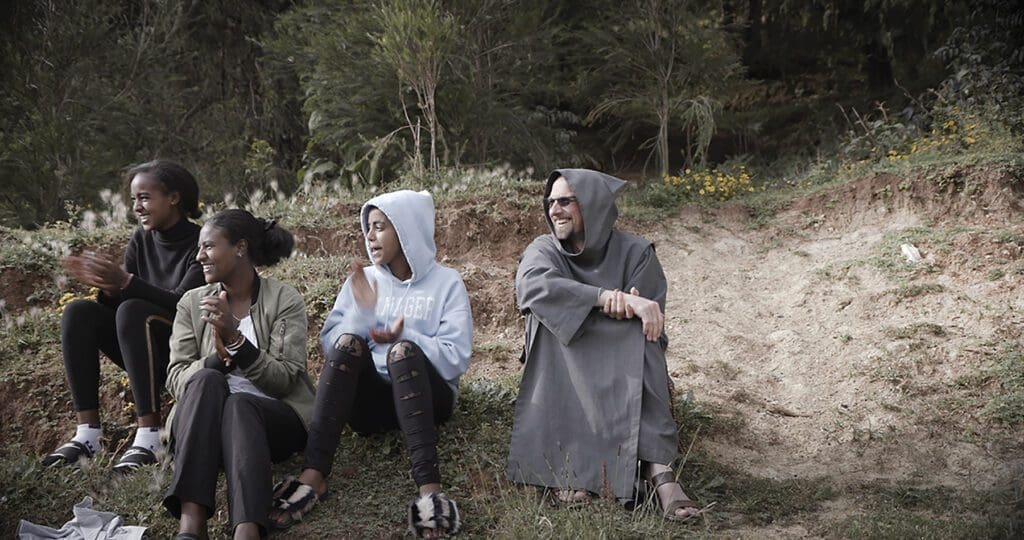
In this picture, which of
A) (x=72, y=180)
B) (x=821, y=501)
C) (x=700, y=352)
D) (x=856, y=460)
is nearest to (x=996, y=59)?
(x=700, y=352)

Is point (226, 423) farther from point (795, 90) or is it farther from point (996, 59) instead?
point (795, 90)

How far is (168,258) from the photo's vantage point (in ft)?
15.2

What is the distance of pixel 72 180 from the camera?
1109 cm

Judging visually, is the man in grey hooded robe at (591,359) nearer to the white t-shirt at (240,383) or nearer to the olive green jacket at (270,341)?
the olive green jacket at (270,341)

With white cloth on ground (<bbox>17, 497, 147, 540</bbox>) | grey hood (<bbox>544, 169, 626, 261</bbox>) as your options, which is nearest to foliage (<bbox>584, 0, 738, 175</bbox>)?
grey hood (<bbox>544, 169, 626, 261</bbox>)

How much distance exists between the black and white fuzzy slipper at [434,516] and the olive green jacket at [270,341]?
0.65 meters

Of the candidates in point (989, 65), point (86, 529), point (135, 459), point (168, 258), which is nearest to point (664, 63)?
point (989, 65)

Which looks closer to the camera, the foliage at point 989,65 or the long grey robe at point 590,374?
the long grey robe at point 590,374

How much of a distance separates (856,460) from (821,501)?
2.46ft

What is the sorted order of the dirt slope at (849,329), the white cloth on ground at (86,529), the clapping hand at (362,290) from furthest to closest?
1. the dirt slope at (849,329)
2. the clapping hand at (362,290)
3. the white cloth on ground at (86,529)

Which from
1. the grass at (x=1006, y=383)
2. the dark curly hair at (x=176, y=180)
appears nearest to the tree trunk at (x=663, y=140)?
the grass at (x=1006, y=383)

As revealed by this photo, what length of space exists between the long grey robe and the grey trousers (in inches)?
47.8

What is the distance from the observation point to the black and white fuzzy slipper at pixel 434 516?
Answer: 363cm

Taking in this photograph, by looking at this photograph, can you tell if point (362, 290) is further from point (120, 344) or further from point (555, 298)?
point (120, 344)
